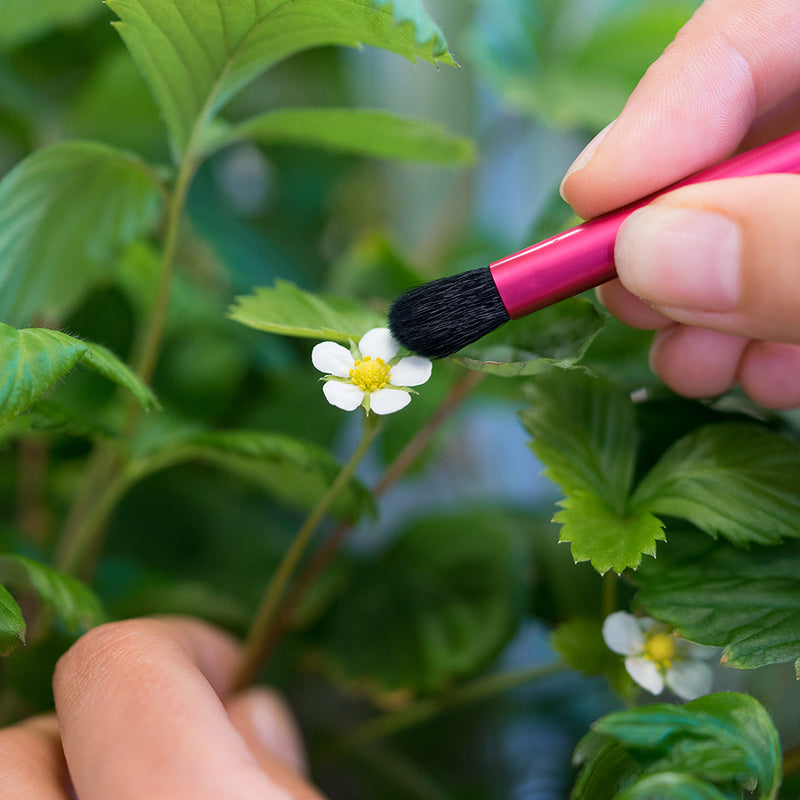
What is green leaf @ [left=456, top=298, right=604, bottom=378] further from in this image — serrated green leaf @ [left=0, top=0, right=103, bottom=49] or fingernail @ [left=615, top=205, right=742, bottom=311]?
serrated green leaf @ [left=0, top=0, right=103, bottom=49]

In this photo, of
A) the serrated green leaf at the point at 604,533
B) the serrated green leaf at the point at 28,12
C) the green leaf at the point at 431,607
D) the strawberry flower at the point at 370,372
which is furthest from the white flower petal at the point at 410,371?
the serrated green leaf at the point at 28,12

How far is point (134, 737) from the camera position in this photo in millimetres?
304

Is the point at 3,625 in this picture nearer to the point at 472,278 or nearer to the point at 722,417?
the point at 472,278

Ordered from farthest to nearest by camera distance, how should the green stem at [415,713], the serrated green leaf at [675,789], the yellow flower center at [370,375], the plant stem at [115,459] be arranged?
the green stem at [415,713]
the plant stem at [115,459]
the yellow flower center at [370,375]
the serrated green leaf at [675,789]

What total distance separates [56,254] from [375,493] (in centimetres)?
29

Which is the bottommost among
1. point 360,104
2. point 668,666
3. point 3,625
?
point 668,666

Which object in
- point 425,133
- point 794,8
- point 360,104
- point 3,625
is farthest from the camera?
point 360,104

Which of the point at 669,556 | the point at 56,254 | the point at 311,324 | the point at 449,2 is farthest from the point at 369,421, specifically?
the point at 449,2

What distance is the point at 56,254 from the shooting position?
54cm

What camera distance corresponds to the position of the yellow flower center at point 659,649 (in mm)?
417

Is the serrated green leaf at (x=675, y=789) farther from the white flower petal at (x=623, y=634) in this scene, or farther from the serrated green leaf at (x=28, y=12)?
the serrated green leaf at (x=28, y=12)

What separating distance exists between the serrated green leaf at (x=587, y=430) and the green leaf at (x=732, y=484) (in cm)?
2

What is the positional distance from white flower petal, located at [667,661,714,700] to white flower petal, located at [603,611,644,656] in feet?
0.08

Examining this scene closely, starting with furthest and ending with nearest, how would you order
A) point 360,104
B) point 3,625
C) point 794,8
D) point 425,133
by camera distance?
point 360,104
point 425,133
point 794,8
point 3,625
